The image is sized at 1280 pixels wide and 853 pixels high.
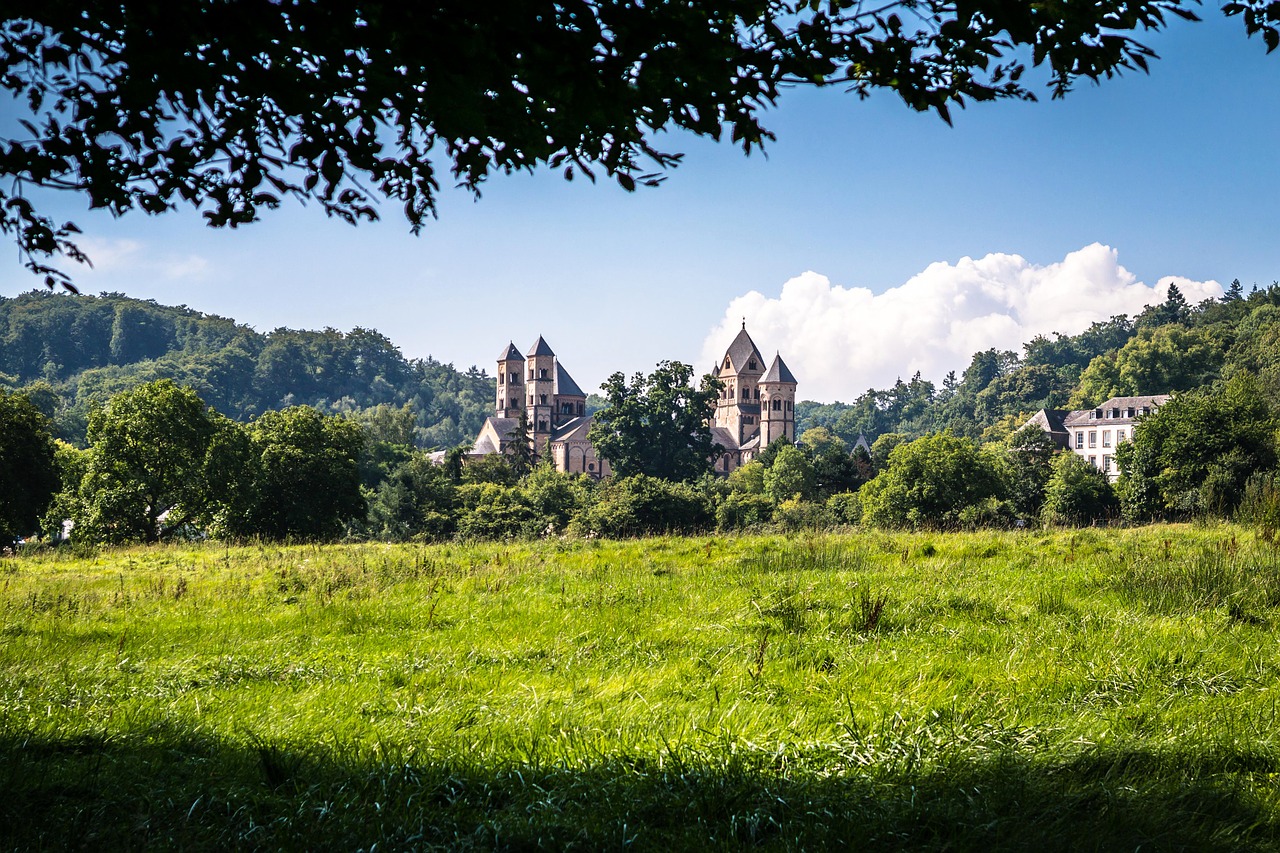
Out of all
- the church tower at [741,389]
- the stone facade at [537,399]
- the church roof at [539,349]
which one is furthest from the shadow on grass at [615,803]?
the church roof at [539,349]

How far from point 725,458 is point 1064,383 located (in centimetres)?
6773

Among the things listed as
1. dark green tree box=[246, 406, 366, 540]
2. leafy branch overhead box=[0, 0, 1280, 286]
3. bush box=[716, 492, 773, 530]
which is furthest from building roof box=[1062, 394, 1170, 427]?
leafy branch overhead box=[0, 0, 1280, 286]

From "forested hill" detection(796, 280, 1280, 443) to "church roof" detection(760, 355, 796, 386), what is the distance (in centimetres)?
3124

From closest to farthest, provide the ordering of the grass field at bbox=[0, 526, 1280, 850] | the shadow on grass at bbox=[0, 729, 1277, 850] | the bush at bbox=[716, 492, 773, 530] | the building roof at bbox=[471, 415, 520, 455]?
the shadow on grass at bbox=[0, 729, 1277, 850], the grass field at bbox=[0, 526, 1280, 850], the bush at bbox=[716, 492, 773, 530], the building roof at bbox=[471, 415, 520, 455]

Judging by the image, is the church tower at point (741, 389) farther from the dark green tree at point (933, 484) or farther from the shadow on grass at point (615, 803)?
the shadow on grass at point (615, 803)

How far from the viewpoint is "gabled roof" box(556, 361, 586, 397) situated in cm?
11581

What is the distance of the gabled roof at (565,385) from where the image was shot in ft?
380

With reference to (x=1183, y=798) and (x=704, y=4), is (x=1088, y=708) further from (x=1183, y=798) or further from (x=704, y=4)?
(x=704, y=4)

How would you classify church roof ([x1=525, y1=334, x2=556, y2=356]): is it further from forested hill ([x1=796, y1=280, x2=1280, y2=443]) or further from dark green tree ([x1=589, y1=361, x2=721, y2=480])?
forested hill ([x1=796, y1=280, x2=1280, y2=443])

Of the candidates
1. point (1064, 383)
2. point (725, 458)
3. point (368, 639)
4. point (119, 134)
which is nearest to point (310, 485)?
point (368, 639)

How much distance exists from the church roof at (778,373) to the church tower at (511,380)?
3042 cm

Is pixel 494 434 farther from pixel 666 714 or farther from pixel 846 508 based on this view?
pixel 666 714

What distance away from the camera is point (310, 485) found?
131 ft

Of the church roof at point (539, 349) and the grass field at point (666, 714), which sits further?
the church roof at point (539, 349)
